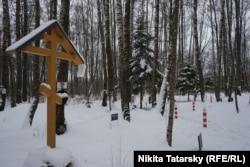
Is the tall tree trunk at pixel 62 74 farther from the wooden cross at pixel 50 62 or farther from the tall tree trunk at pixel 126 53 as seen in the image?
the tall tree trunk at pixel 126 53

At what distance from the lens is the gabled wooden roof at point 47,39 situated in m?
4.41

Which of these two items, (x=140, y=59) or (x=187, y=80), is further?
(x=187, y=80)

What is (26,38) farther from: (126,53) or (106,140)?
(126,53)

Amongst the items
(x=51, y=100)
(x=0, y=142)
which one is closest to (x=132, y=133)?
(x=0, y=142)

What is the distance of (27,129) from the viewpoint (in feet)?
31.2

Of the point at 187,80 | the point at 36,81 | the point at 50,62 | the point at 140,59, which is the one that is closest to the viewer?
the point at 50,62

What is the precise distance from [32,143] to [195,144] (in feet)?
17.1

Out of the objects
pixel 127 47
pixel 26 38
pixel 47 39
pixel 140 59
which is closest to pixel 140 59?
pixel 140 59

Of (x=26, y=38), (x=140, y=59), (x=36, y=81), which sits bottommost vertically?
(x=36, y=81)

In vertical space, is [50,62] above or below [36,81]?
above

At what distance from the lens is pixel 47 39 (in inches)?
206

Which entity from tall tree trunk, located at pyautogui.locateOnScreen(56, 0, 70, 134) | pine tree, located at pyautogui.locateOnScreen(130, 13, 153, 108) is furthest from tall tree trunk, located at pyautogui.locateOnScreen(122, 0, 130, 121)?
pine tree, located at pyautogui.locateOnScreen(130, 13, 153, 108)

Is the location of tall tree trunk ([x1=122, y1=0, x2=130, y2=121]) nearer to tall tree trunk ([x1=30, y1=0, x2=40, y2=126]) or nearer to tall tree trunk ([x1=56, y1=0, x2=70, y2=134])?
tall tree trunk ([x1=56, y1=0, x2=70, y2=134])

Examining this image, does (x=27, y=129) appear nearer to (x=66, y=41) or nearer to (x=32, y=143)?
(x=32, y=143)
